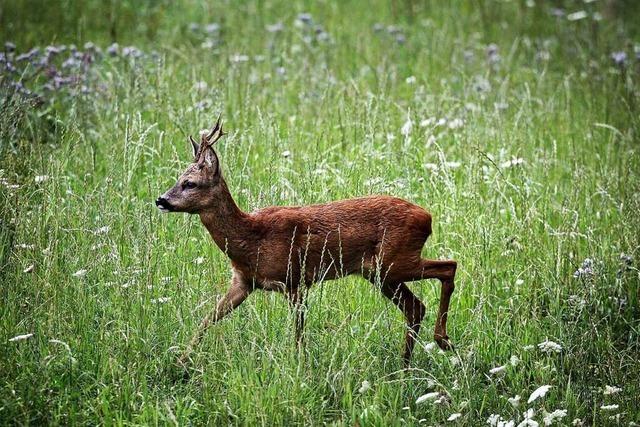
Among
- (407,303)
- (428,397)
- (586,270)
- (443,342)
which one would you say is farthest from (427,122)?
(428,397)

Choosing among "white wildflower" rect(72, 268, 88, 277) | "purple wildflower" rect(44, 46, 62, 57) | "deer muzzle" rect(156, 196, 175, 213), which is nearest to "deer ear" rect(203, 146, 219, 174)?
"deer muzzle" rect(156, 196, 175, 213)

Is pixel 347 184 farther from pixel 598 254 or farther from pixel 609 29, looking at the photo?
pixel 609 29

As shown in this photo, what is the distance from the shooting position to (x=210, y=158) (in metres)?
5.31

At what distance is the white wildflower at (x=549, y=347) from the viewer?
5.32m

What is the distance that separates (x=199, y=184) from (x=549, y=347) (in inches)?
77.0

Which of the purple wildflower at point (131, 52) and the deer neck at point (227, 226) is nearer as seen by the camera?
the deer neck at point (227, 226)

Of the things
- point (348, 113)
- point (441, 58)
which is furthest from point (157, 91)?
point (441, 58)

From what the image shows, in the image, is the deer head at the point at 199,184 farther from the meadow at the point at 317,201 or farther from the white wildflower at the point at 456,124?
the white wildflower at the point at 456,124

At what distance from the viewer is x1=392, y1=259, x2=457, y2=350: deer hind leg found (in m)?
5.55

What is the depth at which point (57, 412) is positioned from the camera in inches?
190

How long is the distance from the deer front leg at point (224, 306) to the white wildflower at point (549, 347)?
4.95 ft

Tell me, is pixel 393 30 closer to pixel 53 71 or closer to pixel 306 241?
pixel 53 71

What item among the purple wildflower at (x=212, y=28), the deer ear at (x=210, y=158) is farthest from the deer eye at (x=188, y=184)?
the purple wildflower at (x=212, y=28)

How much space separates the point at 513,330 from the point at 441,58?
15.5 feet
